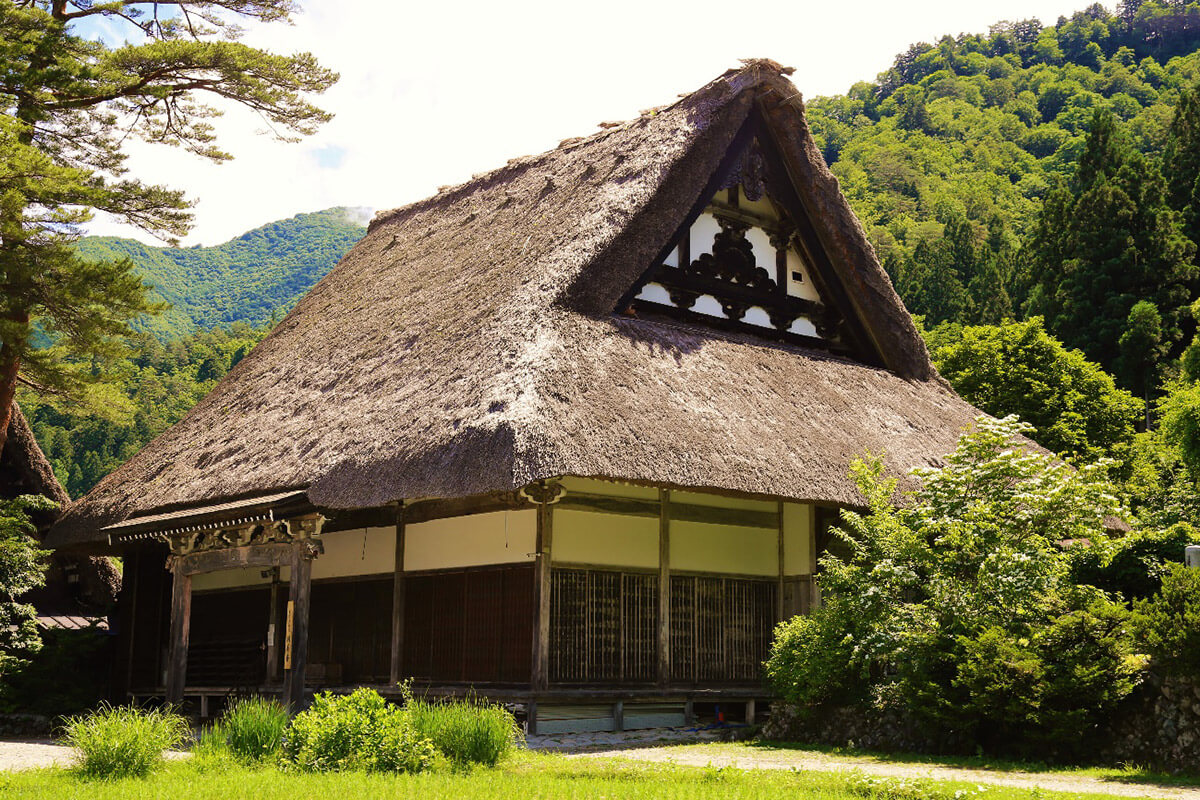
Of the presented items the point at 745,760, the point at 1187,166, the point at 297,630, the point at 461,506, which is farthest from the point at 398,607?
the point at 1187,166

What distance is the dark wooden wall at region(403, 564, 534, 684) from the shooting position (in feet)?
37.0

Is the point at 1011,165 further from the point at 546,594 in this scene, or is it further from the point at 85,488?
the point at 546,594

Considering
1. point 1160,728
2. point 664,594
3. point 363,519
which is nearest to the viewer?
point 1160,728

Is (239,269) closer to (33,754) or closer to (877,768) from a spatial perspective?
(33,754)

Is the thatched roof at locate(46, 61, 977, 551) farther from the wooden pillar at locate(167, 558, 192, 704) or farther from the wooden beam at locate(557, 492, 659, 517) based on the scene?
the wooden beam at locate(557, 492, 659, 517)

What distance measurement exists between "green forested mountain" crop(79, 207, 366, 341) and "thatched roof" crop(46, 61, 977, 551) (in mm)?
62947

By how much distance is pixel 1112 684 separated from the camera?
8.05 meters

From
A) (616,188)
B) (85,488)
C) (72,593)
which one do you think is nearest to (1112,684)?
(616,188)

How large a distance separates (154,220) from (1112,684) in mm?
11346

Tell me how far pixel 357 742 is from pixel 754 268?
7.94m

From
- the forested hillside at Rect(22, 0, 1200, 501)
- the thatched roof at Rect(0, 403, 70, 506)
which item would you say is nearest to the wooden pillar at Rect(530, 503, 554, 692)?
the forested hillside at Rect(22, 0, 1200, 501)

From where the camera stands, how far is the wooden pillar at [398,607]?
39.4ft

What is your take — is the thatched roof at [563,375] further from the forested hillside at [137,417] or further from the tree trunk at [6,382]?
the forested hillside at [137,417]

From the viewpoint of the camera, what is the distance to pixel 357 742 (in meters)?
8.03
